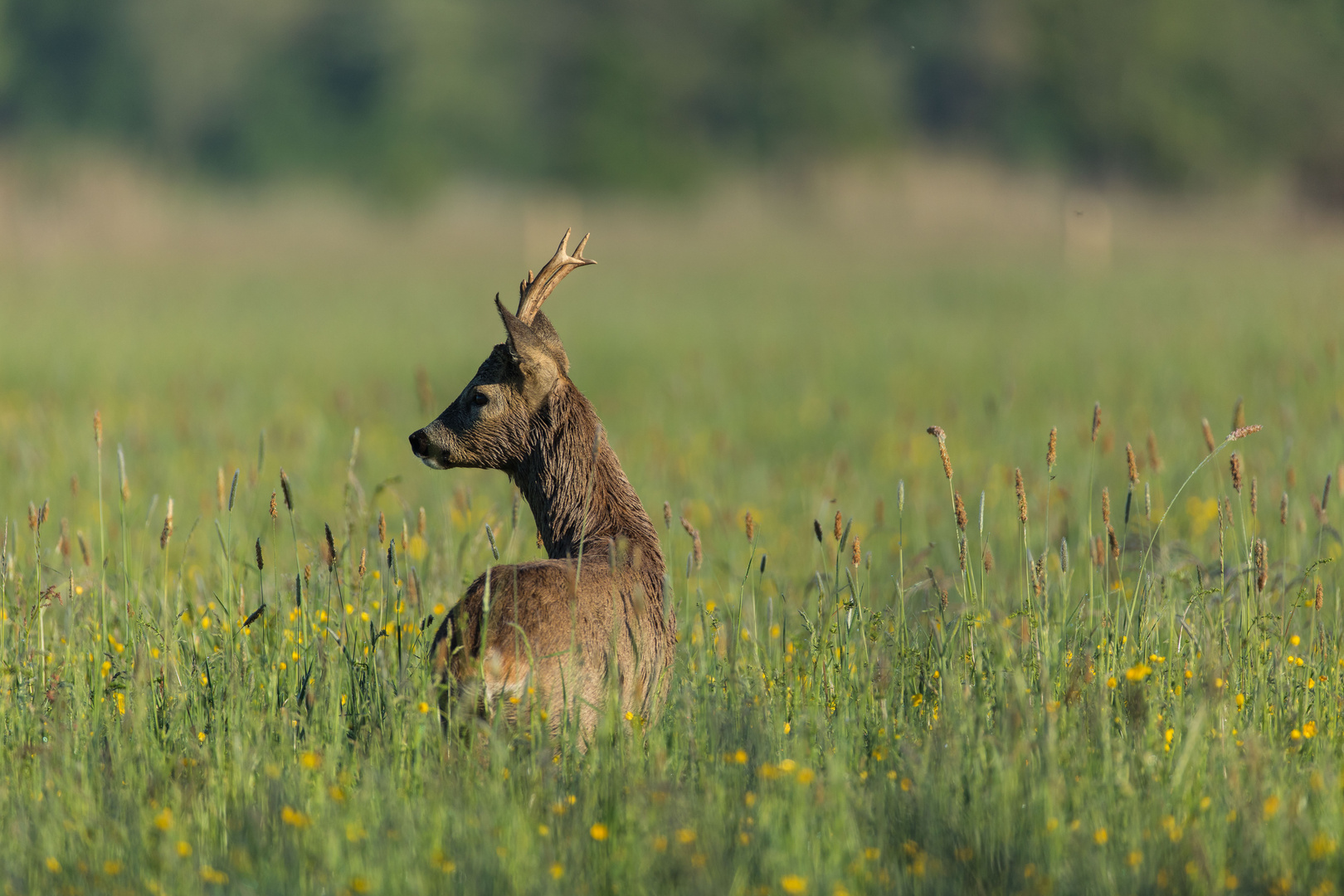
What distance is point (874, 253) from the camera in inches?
1243

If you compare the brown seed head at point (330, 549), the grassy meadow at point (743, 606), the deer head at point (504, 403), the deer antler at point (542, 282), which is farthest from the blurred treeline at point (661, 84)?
the brown seed head at point (330, 549)

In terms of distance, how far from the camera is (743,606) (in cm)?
495

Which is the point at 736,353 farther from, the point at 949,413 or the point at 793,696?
the point at 793,696

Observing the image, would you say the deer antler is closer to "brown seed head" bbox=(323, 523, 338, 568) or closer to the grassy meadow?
the grassy meadow

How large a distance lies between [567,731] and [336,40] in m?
57.8

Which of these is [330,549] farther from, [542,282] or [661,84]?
[661,84]

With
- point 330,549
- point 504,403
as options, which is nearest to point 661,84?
point 504,403

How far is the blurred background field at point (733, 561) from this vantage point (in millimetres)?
3166

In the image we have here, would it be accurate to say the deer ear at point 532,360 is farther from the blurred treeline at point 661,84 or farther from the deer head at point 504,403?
the blurred treeline at point 661,84

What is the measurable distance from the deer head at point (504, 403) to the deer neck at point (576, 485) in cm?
5

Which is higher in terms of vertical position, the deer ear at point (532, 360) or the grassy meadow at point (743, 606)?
the deer ear at point (532, 360)

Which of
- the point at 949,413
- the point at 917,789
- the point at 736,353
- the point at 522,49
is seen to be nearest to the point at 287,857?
the point at 917,789

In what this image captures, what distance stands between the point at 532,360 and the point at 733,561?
2.75 m

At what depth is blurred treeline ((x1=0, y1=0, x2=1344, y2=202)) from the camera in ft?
154
